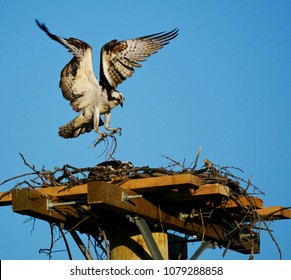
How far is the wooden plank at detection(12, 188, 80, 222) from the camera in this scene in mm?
5211

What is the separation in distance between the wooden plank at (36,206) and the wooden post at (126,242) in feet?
1.25

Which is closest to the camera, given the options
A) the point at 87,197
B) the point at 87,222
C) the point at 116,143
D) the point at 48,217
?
the point at 87,197

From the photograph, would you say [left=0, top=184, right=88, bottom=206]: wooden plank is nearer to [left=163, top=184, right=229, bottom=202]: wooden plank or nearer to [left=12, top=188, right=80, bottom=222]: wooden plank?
[left=12, top=188, right=80, bottom=222]: wooden plank

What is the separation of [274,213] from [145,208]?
1410 millimetres

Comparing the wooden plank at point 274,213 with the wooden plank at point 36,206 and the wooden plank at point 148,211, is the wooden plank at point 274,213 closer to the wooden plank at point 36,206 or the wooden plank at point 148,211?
the wooden plank at point 148,211

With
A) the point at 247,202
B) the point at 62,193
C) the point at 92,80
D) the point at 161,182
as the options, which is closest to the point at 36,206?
the point at 62,193

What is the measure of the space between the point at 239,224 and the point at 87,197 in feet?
4.73

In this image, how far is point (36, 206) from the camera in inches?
208

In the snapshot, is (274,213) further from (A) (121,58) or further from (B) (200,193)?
(A) (121,58)

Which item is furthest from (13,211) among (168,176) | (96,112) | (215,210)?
(96,112)

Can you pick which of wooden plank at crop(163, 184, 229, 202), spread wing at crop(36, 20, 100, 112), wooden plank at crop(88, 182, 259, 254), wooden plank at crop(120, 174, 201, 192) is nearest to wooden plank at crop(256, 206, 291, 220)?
wooden plank at crop(88, 182, 259, 254)
